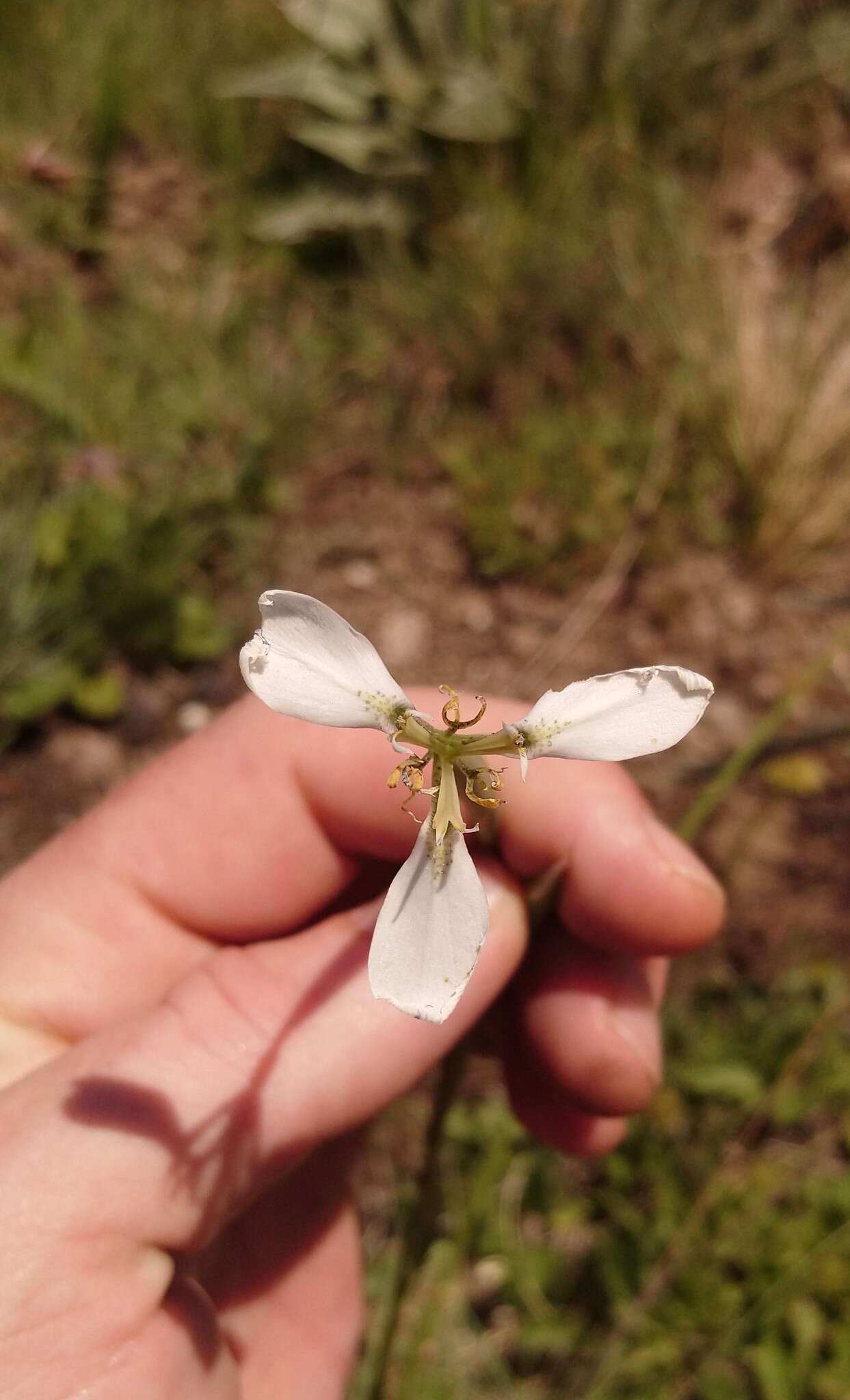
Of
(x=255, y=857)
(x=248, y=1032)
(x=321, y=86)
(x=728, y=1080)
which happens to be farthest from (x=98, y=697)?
(x=321, y=86)

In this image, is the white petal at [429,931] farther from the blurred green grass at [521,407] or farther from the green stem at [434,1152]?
the blurred green grass at [521,407]

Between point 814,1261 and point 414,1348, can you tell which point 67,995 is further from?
→ point 814,1261

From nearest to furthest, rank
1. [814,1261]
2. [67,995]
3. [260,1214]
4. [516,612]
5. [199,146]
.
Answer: [67,995]
[260,1214]
[814,1261]
[516,612]
[199,146]

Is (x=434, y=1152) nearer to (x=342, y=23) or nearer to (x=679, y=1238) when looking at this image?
(x=679, y=1238)

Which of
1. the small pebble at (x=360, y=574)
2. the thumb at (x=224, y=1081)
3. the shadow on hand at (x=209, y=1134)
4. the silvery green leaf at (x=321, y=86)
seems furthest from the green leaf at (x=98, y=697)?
the silvery green leaf at (x=321, y=86)

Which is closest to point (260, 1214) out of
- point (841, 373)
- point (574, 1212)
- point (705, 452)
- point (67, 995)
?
point (67, 995)
